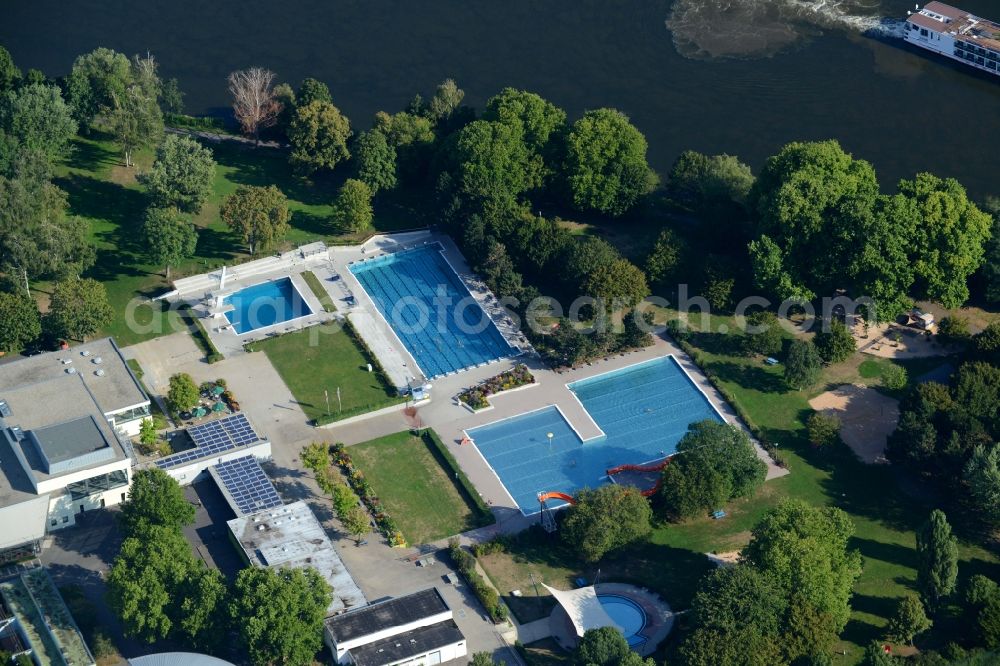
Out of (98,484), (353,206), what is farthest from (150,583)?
(353,206)

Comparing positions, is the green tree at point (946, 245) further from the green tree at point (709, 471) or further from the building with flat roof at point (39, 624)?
the building with flat roof at point (39, 624)

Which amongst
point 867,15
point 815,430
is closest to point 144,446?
point 815,430

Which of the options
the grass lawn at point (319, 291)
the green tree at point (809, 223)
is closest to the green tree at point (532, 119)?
the green tree at point (809, 223)

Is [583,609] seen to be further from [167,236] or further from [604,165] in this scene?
[167,236]

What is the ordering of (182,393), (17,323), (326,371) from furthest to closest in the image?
(326,371)
(17,323)
(182,393)

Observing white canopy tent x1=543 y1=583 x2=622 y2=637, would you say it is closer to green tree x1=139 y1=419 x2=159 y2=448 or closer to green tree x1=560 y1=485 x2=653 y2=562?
green tree x1=560 y1=485 x2=653 y2=562

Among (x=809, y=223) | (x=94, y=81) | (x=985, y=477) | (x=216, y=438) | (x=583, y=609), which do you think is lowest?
(x=985, y=477)
